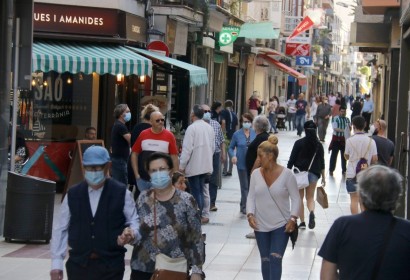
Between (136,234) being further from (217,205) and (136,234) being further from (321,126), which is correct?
(321,126)

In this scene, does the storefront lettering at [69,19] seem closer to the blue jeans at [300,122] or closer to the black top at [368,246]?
the black top at [368,246]

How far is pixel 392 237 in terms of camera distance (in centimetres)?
550

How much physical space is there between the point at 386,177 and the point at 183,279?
75.0 inches

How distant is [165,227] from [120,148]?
8946 mm

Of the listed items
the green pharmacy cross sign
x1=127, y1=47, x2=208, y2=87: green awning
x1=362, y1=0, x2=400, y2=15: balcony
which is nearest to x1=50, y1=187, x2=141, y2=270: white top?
x1=127, y1=47, x2=208, y2=87: green awning

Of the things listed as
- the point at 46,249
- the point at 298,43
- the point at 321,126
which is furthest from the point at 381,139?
the point at 298,43

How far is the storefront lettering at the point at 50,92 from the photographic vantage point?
66.5 feet

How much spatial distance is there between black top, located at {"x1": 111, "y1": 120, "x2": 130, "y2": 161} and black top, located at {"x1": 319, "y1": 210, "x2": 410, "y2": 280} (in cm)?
1025

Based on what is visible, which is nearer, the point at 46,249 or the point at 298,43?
the point at 46,249

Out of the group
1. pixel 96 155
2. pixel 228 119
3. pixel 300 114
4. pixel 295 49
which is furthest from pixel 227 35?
pixel 96 155

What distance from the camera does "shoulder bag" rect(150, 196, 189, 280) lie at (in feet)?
22.5

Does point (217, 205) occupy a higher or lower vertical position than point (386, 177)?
lower

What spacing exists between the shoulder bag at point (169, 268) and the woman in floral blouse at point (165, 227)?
6cm

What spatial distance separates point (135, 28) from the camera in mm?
23375
